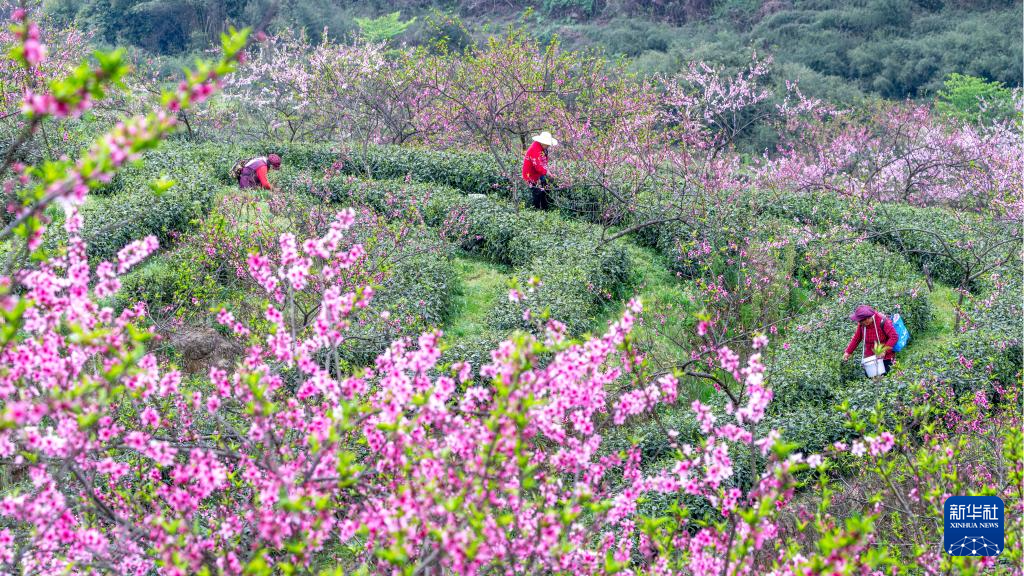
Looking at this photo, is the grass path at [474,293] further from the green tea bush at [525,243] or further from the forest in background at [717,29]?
the forest in background at [717,29]

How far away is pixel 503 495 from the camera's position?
2928mm

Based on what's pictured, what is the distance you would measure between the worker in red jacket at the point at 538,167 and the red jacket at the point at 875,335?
18.1 feet

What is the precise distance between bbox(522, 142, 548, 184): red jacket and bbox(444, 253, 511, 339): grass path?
1626 mm

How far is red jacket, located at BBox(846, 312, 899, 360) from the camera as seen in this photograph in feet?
24.2

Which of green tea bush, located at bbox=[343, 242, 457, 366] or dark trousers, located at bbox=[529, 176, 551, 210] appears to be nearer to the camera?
green tea bush, located at bbox=[343, 242, 457, 366]

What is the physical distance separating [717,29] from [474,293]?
26.5m

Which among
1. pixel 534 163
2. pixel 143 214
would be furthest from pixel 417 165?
pixel 143 214

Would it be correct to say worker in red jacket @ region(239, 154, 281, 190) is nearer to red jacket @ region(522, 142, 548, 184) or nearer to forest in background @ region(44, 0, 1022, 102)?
red jacket @ region(522, 142, 548, 184)

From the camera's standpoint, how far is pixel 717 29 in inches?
1262

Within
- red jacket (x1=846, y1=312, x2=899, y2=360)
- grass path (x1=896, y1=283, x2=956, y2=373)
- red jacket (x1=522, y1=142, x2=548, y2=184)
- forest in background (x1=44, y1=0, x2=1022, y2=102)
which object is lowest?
forest in background (x1=44, y1=0, x2=1022, y2=102)

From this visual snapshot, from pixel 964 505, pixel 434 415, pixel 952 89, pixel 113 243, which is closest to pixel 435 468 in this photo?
pixel 434 415

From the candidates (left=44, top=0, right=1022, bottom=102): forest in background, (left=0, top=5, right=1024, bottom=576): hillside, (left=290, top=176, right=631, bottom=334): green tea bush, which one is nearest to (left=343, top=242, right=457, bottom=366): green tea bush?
(left=0, top=5, right=1024, bottom=576): hillside

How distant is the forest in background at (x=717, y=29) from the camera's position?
25.6m

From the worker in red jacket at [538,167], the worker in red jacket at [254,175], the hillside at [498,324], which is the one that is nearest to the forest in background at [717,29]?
the hillside at [498,324]
